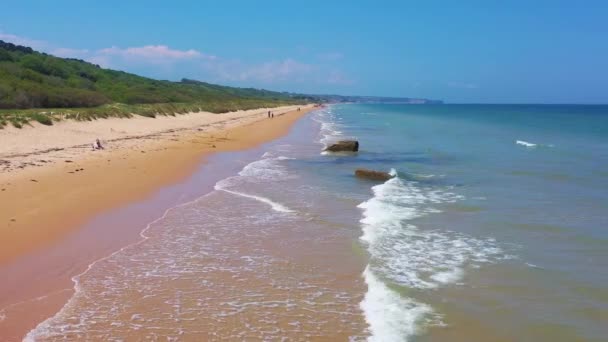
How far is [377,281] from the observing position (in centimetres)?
807

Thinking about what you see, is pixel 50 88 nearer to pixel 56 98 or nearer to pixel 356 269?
pixel 56 98

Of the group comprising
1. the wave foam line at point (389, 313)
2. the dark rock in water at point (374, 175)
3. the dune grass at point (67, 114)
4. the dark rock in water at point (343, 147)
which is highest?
the dune grass at point (67, 114)

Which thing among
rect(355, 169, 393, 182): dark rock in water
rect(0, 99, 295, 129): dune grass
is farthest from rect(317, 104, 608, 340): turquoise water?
rect(0, 99, 295, 129): dune grass

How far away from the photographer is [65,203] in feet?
41.6

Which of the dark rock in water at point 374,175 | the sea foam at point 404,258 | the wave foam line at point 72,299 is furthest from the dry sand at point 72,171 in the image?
the dark rock in water at point 374,175

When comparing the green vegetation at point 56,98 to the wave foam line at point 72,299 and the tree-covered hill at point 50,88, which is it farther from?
the wave foam line at point 72,299

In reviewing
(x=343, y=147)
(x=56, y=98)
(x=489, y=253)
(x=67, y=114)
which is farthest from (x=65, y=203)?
(x=56, y=98)

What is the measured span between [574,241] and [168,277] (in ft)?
26.1

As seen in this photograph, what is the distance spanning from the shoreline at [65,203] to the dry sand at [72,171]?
2cm

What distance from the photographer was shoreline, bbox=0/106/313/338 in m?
7.12

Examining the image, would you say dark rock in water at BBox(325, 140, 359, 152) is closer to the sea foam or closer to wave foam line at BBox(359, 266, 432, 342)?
Answer: the sea foam

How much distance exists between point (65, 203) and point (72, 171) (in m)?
4.97

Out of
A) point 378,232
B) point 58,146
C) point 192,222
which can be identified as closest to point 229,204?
point 192,222

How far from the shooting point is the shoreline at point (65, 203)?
712 cm
